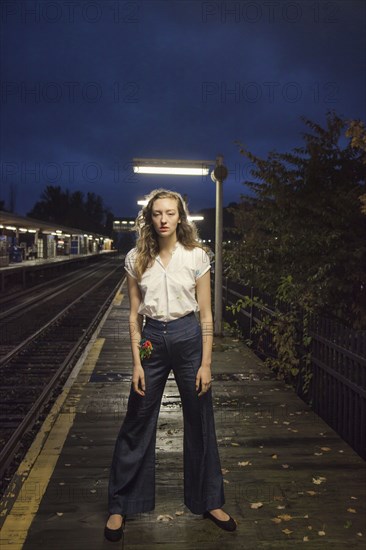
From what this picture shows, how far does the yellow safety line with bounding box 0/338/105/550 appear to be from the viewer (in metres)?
3.17

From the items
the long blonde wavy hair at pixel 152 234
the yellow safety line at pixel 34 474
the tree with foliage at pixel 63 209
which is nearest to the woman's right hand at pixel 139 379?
the long blonde wavy hair at pixel 152 234

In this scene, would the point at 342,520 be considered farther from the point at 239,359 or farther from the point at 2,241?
the point at 2,241

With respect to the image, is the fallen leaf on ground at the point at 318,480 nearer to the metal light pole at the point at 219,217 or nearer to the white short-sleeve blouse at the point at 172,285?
the white short-sleeve blouse at the point at 172,285

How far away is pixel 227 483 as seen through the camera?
3.87 metres

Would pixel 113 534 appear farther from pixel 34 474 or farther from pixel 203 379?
pixel 34 474

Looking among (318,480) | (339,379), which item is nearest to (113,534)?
(318,480)

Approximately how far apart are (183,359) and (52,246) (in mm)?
52755

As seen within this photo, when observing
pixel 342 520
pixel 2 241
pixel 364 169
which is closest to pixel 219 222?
pixel 364 169

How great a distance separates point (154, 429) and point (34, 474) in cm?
144

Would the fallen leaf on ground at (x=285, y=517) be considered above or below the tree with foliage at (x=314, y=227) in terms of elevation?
below

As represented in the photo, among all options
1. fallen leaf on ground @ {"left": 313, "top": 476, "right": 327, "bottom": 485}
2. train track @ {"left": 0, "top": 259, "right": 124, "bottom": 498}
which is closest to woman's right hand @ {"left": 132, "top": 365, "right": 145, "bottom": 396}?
fallen leaf on ground @ {"left": 313, "top": 476, "right": 327, "bottom": 485}

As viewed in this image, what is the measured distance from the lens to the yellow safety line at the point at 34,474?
10.4 ft

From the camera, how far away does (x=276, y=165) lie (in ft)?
36.0

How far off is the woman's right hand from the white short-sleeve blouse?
303 mm
